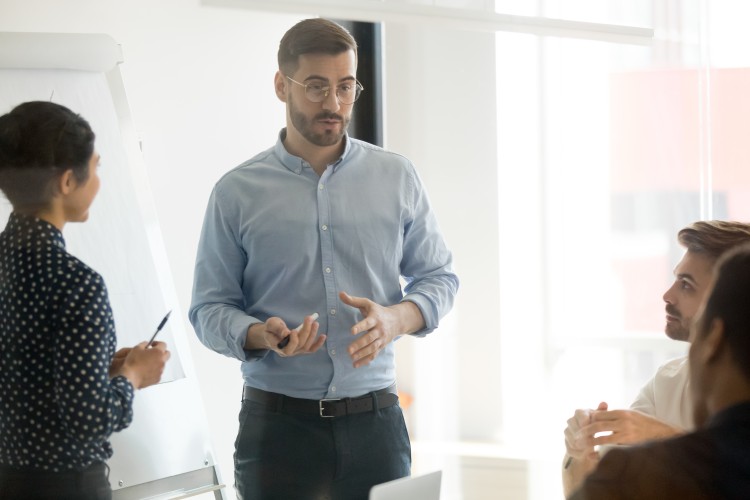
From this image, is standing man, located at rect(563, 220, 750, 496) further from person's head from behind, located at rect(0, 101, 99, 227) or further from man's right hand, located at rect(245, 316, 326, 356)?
person's head from behind, located at rect(0, 101, 99, 227)

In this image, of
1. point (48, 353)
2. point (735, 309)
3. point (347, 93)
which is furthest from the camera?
point (347, 93)

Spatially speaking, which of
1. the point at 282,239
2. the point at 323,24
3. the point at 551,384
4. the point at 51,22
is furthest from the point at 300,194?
the point at 551,384

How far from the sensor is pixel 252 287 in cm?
204

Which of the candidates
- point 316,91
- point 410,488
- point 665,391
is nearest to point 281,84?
point 316,91

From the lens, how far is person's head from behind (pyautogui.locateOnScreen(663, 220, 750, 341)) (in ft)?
5.80

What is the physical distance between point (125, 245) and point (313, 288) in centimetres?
42

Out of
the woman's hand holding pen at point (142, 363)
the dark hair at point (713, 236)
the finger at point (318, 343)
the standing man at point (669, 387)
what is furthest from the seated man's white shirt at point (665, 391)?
the woman's hand holding pen at point (142, 363)

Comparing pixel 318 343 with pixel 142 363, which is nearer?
pixel 142 363

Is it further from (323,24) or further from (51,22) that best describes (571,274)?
(51,22)

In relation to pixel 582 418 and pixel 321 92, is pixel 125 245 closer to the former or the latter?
pixel 321 92

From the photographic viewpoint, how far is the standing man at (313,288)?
6.37 feet

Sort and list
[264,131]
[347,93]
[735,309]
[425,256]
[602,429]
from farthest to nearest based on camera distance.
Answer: [264,131]
[425,256]
[347,93]
[602,429]
[735,309]

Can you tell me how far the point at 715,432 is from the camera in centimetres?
106

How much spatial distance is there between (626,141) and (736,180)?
41 cm
